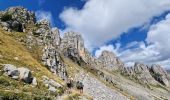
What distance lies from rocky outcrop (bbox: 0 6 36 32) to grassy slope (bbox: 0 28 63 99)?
4.63m

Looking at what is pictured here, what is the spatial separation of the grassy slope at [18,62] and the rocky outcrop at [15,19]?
15.2 feet

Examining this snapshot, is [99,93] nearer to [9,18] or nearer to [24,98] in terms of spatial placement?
[9,18]

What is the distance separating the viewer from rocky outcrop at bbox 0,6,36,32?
107m

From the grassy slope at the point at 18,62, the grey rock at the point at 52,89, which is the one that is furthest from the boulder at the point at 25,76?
the grey rock at the point at 52,89

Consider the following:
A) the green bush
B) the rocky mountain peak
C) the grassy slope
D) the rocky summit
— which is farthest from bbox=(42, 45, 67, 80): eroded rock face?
the rocky mountain peak

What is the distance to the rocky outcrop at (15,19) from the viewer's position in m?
107

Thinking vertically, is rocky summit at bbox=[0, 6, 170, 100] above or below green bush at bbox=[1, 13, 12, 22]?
below

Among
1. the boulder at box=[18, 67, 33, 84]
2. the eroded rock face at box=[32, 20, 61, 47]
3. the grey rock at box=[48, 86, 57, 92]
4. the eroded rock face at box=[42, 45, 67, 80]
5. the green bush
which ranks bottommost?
the grey rock at box=[48, 86, 57, 92]

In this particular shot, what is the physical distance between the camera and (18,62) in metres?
72.1

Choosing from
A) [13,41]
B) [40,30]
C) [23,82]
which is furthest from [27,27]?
[23,82]

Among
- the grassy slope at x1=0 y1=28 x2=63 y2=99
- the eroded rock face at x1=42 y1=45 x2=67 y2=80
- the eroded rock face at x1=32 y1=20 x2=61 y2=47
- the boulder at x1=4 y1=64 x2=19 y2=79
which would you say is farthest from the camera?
the eroded rock face at x1=32 y1=20 x2=61 y2=47

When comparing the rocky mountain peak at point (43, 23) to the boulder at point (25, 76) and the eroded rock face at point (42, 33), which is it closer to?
the eroded rock face at point (42, 33)

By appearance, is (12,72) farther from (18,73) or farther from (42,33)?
(42,33)

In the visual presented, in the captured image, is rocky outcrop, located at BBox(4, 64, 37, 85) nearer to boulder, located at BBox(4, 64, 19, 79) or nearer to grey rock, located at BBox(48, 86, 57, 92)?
boulder, located at BBox(4, 64, 19, 79)
